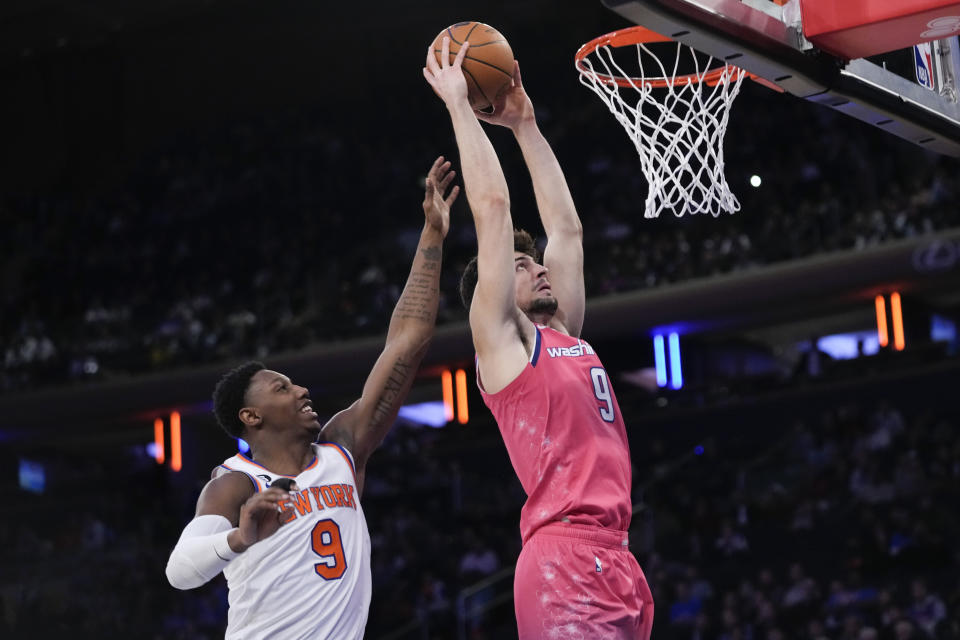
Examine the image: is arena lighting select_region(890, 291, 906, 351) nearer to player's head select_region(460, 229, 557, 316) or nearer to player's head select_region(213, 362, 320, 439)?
player's head select_region(460, 229, 557, 316)

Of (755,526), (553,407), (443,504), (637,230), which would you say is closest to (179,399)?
(443,504)

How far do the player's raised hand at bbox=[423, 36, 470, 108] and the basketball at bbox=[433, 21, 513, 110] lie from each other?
3 centimetres

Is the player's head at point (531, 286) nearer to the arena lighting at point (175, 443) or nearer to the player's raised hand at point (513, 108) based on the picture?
the player's raised hand at point (513, 108)

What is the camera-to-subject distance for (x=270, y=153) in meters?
20.4

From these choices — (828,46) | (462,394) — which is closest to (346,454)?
(828,46)

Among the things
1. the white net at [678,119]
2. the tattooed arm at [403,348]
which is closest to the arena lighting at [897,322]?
the white net at [678,119]

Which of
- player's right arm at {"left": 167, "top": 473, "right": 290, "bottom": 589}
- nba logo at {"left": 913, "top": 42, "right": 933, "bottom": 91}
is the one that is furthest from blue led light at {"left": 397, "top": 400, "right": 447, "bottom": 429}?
player's right arm at {"left": 167, "top": 473, "right": 290, "bottom": 589}

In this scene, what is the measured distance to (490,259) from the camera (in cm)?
362

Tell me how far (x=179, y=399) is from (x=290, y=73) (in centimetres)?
719

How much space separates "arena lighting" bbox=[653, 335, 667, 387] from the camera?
616 inches

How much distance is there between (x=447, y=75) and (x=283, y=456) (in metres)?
1.37

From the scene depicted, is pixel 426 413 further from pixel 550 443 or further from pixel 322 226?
pixel 550 443

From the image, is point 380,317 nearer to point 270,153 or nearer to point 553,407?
point 270,153

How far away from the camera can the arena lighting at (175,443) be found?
1783 centimetres
